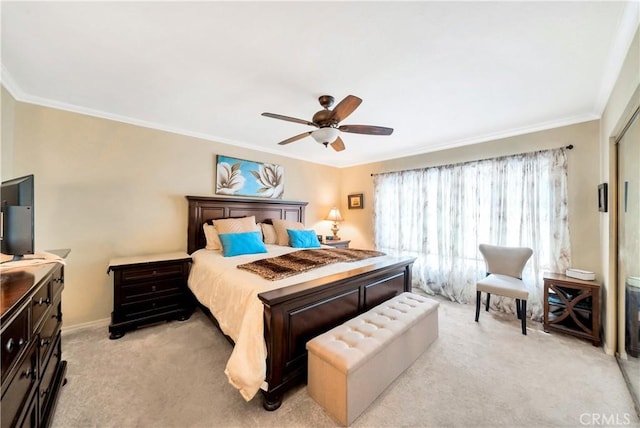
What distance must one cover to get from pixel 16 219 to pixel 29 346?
88cm

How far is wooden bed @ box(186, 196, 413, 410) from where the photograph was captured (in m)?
1.65

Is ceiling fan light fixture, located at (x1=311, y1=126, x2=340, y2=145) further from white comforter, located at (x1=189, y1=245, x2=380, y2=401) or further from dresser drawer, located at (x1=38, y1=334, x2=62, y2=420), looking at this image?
dresser drawer, located at (x1=38, y1=334, x2=62, y2=420)

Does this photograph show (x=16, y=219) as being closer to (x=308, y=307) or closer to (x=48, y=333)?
(x=48, y=333)

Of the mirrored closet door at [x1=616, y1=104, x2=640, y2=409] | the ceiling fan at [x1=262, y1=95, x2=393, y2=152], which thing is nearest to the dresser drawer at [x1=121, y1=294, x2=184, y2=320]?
the ceiling fan at [x1=262, y1=95, x2=393, y2=152]

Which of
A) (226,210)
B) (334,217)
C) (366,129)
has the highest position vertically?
(366,129)

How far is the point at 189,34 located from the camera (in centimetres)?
160

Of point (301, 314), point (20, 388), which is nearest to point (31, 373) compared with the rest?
point (20, 388)

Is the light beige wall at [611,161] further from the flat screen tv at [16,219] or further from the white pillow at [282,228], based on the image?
the flat screen tv at [16,219]

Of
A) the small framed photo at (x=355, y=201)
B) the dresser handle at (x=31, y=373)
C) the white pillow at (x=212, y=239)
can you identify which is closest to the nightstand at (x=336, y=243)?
the small framed photo at (x=355, y=201)

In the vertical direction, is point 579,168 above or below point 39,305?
above

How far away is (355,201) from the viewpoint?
5.27 m

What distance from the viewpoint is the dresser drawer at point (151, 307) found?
2.59 m

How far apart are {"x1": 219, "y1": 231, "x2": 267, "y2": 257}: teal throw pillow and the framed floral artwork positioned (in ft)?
3.23

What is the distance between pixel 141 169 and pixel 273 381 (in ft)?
9.77
